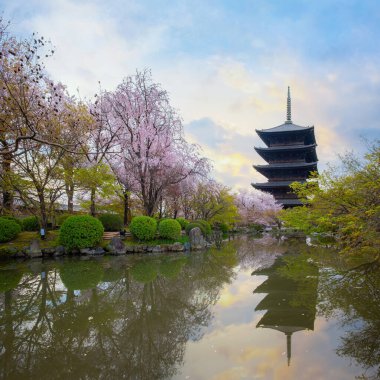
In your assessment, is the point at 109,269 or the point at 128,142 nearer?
the point at 109,269

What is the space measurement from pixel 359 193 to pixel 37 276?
418 inches

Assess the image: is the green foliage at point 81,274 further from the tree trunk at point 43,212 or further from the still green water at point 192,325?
the tree trunk at point 43,212

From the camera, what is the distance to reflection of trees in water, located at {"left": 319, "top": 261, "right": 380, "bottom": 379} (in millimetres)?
4180

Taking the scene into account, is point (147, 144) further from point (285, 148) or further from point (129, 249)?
point (285, 148)

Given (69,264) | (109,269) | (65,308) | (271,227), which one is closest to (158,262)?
(109,269)

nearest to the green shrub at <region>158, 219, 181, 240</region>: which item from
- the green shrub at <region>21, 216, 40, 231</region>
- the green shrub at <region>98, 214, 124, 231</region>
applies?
the green shrub at <region>98, 214, 124, 231</region>

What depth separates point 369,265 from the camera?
34.7 feet

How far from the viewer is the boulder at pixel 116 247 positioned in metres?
14.9

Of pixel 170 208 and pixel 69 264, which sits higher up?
pixel 170 208

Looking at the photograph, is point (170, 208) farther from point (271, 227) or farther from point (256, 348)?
point (256, 348)

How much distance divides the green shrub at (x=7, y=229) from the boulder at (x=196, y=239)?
9.38m

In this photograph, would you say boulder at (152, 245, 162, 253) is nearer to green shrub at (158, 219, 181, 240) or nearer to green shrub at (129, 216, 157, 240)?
green shrub at (129, 216, 157, 240)

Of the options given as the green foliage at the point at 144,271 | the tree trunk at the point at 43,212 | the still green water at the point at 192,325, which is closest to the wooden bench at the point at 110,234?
the tree trunk at the point at 43,212

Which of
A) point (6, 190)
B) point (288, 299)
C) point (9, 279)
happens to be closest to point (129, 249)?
point (9, 279)
